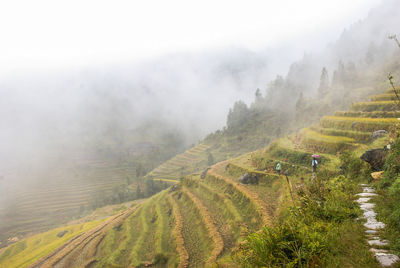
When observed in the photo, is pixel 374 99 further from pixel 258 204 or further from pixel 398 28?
pixel 398 28

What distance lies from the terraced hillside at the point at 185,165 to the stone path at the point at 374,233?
302 ft

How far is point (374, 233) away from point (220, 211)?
22.6 meters

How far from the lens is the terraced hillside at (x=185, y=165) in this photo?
10512cm

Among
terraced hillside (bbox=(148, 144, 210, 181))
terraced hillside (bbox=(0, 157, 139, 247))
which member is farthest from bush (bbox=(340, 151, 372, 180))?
terraced hillside (bbox=(0, 157, 139, 247))

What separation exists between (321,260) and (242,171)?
2999 cm

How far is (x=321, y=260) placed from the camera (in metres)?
5.15

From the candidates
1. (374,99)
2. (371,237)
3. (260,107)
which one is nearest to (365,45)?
(260,107)

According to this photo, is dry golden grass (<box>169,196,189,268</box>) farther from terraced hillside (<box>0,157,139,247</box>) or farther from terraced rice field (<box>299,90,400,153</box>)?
terraced hillside (<box>0,157,139,247</box>)

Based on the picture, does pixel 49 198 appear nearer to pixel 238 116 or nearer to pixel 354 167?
pixel 238 116

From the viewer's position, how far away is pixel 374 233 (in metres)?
6.11

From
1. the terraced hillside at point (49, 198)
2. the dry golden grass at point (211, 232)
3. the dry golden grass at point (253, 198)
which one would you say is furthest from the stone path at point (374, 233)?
the terraced hillside at point (49, 198)

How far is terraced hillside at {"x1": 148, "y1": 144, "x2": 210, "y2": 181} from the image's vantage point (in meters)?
105

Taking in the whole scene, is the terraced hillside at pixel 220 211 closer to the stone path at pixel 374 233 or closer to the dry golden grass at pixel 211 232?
the dry golden grass at pixel 211 232

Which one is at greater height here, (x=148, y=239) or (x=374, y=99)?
(x=374, y=99)
